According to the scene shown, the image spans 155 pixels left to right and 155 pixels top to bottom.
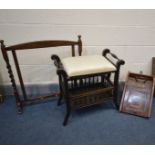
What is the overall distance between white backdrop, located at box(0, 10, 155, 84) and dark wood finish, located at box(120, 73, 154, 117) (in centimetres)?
25

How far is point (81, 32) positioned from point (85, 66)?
0.49 meters

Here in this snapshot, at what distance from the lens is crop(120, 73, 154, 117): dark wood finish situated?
65.5 inches

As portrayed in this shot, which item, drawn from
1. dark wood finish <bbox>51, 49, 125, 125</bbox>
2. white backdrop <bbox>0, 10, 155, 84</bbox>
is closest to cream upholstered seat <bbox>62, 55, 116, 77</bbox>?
dark wood finish <bbox>51, 49, 125, 125</bbox>

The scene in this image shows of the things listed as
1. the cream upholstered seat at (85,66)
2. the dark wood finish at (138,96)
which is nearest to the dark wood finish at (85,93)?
the cream upholstered seat at (85,66)

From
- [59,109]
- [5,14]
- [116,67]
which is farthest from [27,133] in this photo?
[5,14]

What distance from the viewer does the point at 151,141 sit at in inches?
55.1

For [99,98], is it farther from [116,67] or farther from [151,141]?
[151,141]

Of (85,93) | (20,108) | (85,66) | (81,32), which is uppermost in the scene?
(81,32)

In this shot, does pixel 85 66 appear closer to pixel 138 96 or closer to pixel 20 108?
pixel 138 96

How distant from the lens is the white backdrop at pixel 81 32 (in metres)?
1.63

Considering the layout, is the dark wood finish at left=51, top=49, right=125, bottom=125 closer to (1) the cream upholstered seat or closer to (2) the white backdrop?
(1) the cream upholstered seat

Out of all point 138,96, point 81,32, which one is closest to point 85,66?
point 81,32

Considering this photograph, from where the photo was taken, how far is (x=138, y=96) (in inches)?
67.5

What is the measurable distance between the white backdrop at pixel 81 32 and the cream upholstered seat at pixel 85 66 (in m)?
0.35
